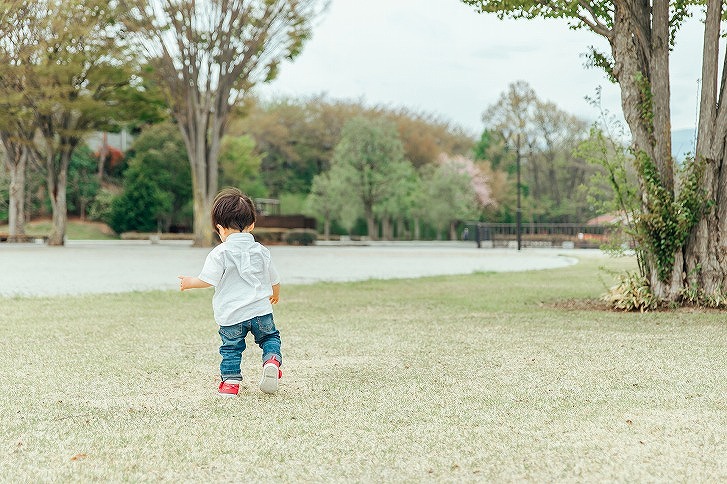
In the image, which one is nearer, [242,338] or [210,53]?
[242,338]

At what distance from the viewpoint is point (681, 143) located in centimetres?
936

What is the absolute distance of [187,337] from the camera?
6.86 meters

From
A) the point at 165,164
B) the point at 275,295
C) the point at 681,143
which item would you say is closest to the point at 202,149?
the point at 165,164

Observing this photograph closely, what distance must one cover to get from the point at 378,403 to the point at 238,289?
0.98 m

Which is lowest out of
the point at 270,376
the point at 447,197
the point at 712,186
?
the point at 270,376

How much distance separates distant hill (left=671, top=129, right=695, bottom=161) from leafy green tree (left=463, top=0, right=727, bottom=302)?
11 centimetres

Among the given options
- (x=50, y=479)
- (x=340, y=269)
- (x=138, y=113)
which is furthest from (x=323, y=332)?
(x=138, y=113)

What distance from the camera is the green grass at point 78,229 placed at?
4506 centimetres

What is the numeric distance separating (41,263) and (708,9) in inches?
606

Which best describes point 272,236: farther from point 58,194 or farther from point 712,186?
Answer: point 712,186

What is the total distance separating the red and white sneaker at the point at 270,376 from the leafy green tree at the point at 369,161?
44.8 m

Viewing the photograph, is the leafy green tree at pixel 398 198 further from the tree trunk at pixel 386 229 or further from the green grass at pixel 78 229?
the green grass at pixel 78 229

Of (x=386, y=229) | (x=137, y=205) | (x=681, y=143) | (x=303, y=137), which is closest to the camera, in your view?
(x=681, y=143)

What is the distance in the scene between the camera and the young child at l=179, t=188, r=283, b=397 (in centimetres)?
435
